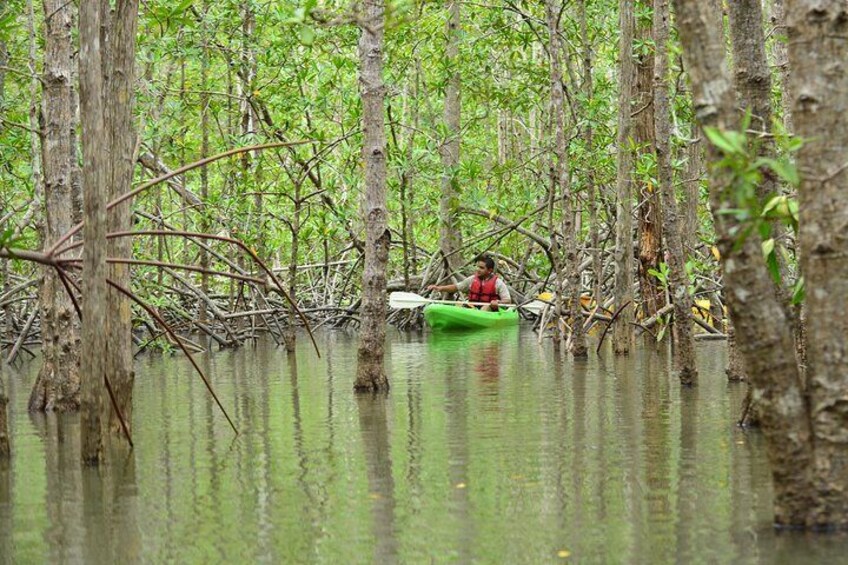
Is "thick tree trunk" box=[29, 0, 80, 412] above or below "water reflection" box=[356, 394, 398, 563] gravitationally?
above

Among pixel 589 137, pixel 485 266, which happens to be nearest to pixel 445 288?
pixel 485 266

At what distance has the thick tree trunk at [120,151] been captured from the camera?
25.6 ft

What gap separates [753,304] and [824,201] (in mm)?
445

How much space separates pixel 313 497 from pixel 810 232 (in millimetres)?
2894

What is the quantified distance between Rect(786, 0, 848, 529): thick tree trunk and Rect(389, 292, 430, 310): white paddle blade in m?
16.0

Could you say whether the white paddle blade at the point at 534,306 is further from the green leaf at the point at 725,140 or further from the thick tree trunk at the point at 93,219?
the green leaf at the point at 725,140

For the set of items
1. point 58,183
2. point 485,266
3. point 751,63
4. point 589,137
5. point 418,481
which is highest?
point 589,137

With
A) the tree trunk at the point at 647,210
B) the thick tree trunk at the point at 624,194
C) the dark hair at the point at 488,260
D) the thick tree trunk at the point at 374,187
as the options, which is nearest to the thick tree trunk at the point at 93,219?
the thick tree trunk at the point at 374,187

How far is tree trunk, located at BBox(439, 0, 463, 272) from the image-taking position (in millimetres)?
16781

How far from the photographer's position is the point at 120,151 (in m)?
7.88

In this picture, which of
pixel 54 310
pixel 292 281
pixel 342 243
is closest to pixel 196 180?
pixel 342 243

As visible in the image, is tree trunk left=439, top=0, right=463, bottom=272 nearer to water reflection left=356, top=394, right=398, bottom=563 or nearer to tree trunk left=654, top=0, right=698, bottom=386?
tree trunk left=654, top=0, right=698, bottom=386

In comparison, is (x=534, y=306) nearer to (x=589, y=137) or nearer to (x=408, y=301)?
(x=408, y=301)

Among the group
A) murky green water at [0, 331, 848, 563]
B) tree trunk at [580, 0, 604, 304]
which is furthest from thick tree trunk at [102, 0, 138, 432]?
tree trunk at [580, 0, 604, 304]
